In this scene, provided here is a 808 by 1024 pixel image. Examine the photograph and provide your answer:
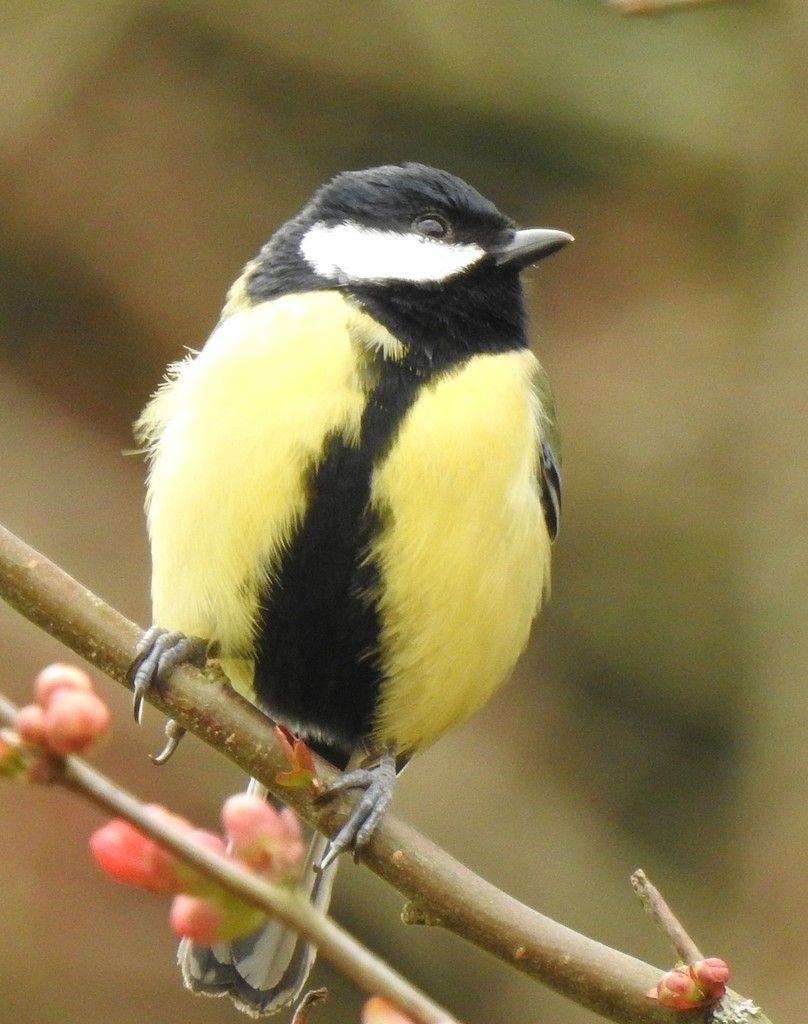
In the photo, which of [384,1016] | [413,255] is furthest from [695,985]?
[413,255]

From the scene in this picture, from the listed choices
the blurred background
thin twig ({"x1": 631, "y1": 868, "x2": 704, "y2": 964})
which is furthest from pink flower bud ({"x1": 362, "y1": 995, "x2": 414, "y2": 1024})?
the blurred background

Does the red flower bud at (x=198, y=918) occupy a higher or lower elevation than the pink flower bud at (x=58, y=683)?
lower

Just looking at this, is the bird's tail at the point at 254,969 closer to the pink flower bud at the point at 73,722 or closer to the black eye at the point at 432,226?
the black eye at the point at 432,226

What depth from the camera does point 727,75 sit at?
3803 millimetres

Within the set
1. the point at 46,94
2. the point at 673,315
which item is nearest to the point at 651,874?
the point at 673,315

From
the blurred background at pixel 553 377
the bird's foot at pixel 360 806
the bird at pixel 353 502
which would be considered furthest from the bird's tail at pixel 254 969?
the blurred background at pixel 553 377

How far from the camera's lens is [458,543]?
1992mm

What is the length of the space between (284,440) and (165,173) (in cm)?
237

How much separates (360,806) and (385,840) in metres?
0.13

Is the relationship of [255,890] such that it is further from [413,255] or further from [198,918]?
[413,255]

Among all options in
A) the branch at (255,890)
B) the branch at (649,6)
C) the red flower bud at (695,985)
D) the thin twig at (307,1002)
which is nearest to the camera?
the branch at (255,890)

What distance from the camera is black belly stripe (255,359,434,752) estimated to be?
1.95m

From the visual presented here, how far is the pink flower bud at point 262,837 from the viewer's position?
2.92 feet

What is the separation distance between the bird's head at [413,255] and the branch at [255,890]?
129cm
